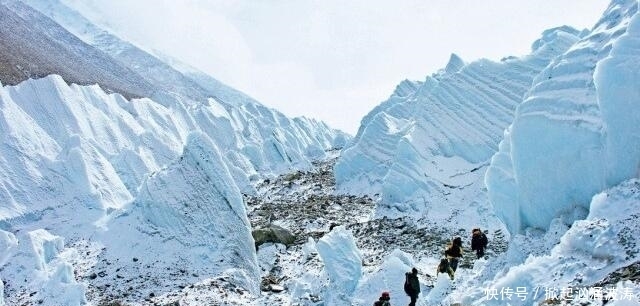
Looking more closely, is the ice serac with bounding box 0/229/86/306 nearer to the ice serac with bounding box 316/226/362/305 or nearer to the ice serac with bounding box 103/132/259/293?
the ice serac with bounding box 103/132/259/293

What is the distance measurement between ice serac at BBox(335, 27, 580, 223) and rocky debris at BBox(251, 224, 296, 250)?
662 cm

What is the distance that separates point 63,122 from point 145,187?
15.3m

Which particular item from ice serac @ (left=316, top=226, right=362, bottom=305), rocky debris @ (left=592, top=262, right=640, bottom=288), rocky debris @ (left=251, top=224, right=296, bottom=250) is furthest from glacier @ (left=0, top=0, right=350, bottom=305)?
rocky debris @ (left=592, top=262, right=640, bottom=288)

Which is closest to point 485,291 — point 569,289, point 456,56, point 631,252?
point 569,289

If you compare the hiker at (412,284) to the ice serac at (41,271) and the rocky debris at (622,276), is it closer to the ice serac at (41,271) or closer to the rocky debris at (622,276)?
the rocky debris at (622,276)

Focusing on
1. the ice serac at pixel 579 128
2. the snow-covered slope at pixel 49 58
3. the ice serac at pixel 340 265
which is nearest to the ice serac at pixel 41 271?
the ice serac at pixel 340 265

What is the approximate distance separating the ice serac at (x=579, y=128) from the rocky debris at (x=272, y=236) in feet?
35.1

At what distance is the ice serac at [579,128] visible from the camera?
8.45m

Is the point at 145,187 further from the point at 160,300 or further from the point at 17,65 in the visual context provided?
the point at 17,65

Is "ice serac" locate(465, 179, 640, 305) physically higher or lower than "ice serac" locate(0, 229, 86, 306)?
higher

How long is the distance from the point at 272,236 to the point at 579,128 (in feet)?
45.0

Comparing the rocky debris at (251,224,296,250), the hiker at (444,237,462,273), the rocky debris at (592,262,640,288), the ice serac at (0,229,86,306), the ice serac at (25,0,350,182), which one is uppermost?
the rocky debris at (592,262,640,288)

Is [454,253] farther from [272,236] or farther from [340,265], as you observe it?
[272,236]

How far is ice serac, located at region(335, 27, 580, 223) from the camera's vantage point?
86.5ft
